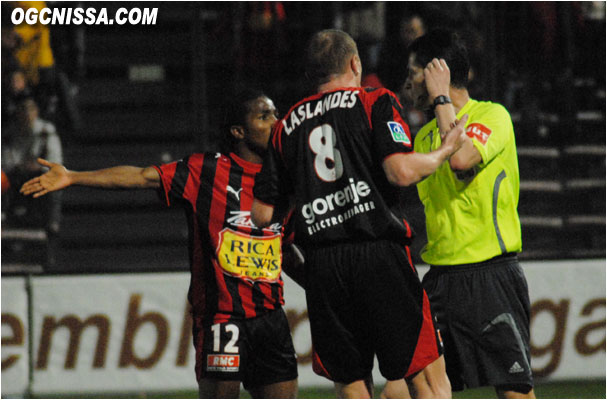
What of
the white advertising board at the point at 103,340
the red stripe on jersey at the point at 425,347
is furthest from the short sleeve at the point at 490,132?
the white advertising board at the point at 103,340

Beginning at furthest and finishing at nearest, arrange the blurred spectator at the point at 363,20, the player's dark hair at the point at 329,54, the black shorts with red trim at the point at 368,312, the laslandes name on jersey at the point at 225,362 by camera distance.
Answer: the blurred spectator at the point at 363,20 < the laslandes name on jersey at the point at 225,362 < the player's dark hair at the point at 329,54 < the black shorts with red trim at the point at 368,312

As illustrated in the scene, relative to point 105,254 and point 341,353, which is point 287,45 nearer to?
point 105,254

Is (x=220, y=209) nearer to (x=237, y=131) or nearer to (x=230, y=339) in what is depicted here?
(x=237, y=131)

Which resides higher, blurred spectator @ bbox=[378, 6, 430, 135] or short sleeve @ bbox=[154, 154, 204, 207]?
blurred spectator @ bbox=[378, 6, 430, 135]

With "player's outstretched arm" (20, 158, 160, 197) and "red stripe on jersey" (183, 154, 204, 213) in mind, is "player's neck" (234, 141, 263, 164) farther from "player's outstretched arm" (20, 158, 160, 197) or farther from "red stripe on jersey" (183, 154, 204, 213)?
"player's outstretched arm" (20, 158, 160, 197)

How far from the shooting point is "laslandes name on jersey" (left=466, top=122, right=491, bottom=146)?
464 centimetres

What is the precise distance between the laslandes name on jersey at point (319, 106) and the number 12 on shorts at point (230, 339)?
4.19ft

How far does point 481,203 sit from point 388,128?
2.83ft

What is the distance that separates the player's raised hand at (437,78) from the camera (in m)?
4.56

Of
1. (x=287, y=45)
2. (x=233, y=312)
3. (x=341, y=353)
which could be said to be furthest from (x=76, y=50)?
(x=341, y=353)

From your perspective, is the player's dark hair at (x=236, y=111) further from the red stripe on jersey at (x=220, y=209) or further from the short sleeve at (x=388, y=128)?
the short sleeve at (x=388, y=128)

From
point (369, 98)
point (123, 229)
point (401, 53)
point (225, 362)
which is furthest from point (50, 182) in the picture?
point (401, 53)

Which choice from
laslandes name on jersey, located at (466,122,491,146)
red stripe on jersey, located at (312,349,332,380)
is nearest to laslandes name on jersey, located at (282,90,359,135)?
laslandes name on jersey, located at (466,122,491,146)

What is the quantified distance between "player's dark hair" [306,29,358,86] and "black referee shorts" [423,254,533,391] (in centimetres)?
124
